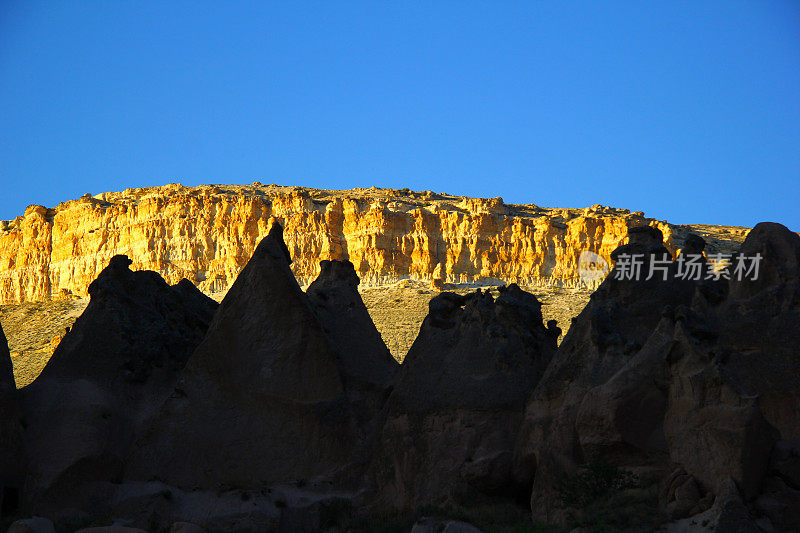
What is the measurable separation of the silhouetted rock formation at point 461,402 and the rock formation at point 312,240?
3150 inches

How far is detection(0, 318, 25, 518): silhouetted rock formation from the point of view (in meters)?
21.2

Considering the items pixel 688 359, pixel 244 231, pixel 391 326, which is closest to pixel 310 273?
pixel 244 231

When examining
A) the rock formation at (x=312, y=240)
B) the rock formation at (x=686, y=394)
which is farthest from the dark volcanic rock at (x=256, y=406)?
the rock formation at (x=312, y=240)

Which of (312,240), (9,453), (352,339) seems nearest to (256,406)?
(352,339)

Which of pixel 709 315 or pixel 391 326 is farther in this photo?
pixel 391 326

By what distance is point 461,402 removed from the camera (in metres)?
21.9

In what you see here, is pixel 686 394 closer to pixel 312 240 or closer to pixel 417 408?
pixel 417 408

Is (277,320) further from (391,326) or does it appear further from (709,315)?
(391,326)

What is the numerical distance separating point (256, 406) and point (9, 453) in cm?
528

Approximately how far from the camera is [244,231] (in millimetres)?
110000

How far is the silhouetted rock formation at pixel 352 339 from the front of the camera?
24250 millimetres

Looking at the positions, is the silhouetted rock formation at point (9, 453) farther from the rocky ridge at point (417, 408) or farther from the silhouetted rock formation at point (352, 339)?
the silhouetted rock formation at point (352, 339)

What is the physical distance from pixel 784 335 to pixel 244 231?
93519 mm

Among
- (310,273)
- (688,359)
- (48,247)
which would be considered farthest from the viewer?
(48,247)
